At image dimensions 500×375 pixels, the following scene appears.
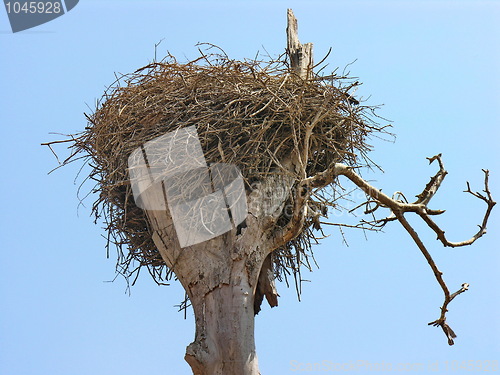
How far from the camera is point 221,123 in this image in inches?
237

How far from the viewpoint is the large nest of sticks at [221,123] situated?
5973mm

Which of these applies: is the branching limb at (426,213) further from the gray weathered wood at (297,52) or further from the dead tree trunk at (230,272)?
the gray weathered wood at (297,52)

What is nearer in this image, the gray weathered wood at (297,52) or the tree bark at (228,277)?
the tree bark at (228,277)

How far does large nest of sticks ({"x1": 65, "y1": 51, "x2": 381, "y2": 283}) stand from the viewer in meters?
5.97

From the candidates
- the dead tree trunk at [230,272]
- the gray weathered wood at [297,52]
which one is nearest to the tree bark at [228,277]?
the dead tree trunk at [230,272]

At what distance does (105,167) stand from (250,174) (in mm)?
1057

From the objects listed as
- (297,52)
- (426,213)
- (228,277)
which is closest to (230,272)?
(228,277)

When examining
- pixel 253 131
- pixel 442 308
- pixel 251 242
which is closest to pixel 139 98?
pixel 253 131

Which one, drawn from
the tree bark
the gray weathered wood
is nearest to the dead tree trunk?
the tree bark

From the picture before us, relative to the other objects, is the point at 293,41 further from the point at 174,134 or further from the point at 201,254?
the point at 201,254

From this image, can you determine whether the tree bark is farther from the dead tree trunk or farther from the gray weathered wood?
the gray weathered wood

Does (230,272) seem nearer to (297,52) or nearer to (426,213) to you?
(426,213)

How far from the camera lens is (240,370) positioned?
5.50 metres

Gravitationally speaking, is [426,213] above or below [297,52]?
below
